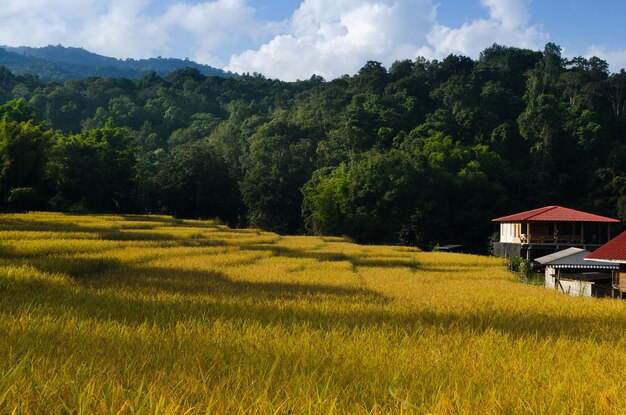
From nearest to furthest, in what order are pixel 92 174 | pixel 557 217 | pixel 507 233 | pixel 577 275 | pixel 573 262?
1. pixel 573 262
2. pixel 577 275
3. pixel 557 217
4. pixel 92 174
5. pixel 507 233

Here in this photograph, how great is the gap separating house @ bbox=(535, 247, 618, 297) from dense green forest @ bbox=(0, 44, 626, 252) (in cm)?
2190

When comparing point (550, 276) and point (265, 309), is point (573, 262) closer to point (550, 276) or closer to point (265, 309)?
point (550, 276)

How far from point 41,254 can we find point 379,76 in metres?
76.7

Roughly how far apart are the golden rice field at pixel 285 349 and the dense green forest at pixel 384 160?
28.5 m

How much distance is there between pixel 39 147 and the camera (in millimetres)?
34594

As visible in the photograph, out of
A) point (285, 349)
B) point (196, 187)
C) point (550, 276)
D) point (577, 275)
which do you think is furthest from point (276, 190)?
point (285, 349)

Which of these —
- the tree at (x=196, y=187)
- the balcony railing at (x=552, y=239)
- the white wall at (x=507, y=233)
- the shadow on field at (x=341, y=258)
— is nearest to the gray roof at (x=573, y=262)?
the shadow on field at (x=341, y=258)

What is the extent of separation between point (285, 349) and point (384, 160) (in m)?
48.6

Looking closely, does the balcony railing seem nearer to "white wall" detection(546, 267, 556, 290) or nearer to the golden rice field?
"white wall" detection(546, 267, 556, 290)

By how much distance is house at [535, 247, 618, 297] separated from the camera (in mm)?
22766

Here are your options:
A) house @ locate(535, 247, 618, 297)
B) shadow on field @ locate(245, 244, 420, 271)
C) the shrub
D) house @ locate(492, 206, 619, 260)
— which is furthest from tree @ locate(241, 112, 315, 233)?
house @ locate(535, 247, 618, 297)

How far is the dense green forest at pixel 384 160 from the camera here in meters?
43.7

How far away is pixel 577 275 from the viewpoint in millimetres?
26312

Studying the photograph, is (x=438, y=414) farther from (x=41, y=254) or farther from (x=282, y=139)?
(x=282, y=139)
